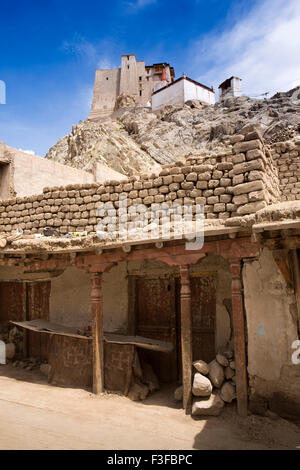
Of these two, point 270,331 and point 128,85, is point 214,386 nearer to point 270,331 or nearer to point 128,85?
point 270,331

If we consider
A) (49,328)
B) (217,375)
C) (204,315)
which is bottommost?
(217,375)

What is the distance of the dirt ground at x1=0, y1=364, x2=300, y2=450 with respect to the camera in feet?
14.6

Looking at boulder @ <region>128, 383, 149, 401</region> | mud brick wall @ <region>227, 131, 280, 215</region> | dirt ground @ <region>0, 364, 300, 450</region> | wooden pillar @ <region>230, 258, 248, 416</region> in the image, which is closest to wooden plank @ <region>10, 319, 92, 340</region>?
dirt ground @ <region>0, 364, 300, 450</region>

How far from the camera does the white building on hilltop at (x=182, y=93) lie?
40.2 meters

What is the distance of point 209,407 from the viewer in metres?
5.17

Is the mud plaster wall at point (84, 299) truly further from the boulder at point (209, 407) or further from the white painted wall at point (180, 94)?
the white painted wall at point (180, 94)

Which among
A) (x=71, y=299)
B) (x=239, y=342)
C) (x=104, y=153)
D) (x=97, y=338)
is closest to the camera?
(x=239, y=342)

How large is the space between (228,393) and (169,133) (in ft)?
98.7

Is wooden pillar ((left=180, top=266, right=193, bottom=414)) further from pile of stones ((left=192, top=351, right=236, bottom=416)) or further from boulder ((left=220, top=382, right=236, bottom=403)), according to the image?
boulder ((left=220, top=382, right=236, bottom=403))

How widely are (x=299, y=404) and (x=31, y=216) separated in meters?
6.46

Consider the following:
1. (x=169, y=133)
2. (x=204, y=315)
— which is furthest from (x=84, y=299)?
(x=169, y=133)

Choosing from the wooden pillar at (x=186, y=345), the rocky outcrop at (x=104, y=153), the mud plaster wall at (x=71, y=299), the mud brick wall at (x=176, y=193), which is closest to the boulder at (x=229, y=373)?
the wooden pillar at (x=186, y=345)

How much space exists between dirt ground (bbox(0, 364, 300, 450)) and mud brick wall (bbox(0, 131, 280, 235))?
320cm

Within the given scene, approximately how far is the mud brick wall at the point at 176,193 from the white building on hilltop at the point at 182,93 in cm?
3572
